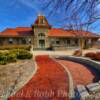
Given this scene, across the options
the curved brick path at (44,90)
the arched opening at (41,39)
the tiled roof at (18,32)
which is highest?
the tiled roof at (18,32)

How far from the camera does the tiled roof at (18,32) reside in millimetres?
50119

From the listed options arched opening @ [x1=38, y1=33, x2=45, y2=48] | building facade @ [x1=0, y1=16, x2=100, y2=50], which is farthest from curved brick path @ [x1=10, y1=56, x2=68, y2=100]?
arched opening @ [x1=38, y1=33, x2=45, y2=48]

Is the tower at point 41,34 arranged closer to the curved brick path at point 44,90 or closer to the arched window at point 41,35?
the arched window at point 41,35

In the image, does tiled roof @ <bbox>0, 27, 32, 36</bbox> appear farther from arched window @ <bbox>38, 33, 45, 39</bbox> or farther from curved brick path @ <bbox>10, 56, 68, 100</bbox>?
curved brick path @ <bbox>10, 56, 68, 100</bbox>

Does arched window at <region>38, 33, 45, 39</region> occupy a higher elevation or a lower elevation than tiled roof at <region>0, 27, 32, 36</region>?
lower

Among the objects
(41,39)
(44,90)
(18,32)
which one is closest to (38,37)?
(41,39)

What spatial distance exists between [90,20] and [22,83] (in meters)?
5.67

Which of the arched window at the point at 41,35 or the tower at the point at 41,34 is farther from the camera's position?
the arched window at the point at 41,35

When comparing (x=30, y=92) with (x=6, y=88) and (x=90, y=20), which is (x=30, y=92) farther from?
(x=90, y=20)

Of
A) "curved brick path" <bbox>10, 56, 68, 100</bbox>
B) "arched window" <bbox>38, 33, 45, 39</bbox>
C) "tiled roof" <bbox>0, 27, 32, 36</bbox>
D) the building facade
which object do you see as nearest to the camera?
"curved brick path" <bbox>10, 56, 68, 100</bbox>

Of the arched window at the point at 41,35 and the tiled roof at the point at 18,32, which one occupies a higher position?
the tiled roof at the point at 18,32

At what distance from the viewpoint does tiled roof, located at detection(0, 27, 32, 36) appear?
1973 inches

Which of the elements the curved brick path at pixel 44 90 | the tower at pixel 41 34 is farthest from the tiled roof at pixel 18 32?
the curved brick path at pixel 44 90

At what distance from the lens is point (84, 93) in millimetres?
7551
